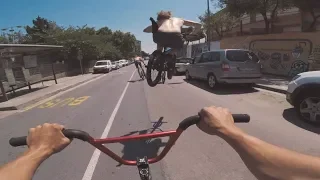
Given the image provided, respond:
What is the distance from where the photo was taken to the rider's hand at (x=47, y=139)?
1.59 meters

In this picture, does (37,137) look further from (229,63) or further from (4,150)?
(229,63)

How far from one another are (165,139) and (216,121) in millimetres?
4525

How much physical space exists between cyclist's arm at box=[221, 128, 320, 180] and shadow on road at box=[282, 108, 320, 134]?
5.66 metres

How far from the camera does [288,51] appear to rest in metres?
17.1

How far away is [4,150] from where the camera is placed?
6.38 meters

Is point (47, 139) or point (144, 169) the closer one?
point (47, 139)

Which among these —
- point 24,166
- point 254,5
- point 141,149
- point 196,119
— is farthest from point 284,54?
point 24,166

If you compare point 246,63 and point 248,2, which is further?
point 248,2

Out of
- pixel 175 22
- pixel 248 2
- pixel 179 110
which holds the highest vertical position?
pixel 248 2

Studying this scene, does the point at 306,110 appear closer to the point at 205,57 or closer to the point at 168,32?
the point at 168,32

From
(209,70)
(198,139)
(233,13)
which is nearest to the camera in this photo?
(198,139)

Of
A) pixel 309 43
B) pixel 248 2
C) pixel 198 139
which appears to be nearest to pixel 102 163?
pixel 198 139

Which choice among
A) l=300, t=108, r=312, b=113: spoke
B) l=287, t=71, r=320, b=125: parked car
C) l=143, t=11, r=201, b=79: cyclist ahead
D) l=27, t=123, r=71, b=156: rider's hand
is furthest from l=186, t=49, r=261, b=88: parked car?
l=27, t=123, r=71, b=156: rider's hand

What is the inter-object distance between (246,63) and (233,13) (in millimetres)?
9604
